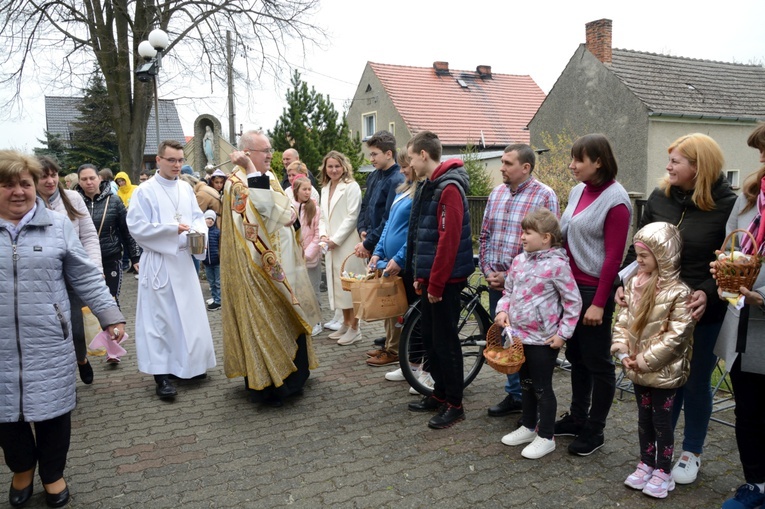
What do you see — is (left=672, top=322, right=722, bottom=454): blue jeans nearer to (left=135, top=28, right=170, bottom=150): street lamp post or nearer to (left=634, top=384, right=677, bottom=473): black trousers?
(left=634, top=384, right=677, bottom=473): black trousers

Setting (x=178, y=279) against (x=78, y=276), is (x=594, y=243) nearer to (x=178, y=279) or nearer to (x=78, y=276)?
(x=78, y=276)

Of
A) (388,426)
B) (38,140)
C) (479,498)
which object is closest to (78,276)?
(388,426)

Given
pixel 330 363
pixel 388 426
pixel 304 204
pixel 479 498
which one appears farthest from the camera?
pixel 304 204

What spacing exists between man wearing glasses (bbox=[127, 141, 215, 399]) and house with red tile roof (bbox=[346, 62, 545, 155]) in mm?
24694

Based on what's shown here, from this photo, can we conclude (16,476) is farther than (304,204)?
No

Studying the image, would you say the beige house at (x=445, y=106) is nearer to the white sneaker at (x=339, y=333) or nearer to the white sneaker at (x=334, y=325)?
the white sneaker at (x=334, y=325)

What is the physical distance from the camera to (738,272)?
266 centimetres

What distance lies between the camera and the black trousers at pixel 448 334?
4.11m

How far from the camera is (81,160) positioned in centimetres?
3597

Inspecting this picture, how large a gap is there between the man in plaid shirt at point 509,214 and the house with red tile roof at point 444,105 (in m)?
25.3

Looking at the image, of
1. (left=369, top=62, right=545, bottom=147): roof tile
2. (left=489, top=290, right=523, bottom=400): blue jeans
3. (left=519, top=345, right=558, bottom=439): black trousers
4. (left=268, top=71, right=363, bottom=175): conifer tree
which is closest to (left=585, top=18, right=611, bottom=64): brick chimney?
(left=369, top=62, right=545, bottom=147): roof tile

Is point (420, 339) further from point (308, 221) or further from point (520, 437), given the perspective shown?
point (308, 221)

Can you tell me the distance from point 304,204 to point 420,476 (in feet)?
12.2

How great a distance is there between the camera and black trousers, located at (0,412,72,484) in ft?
10.6
